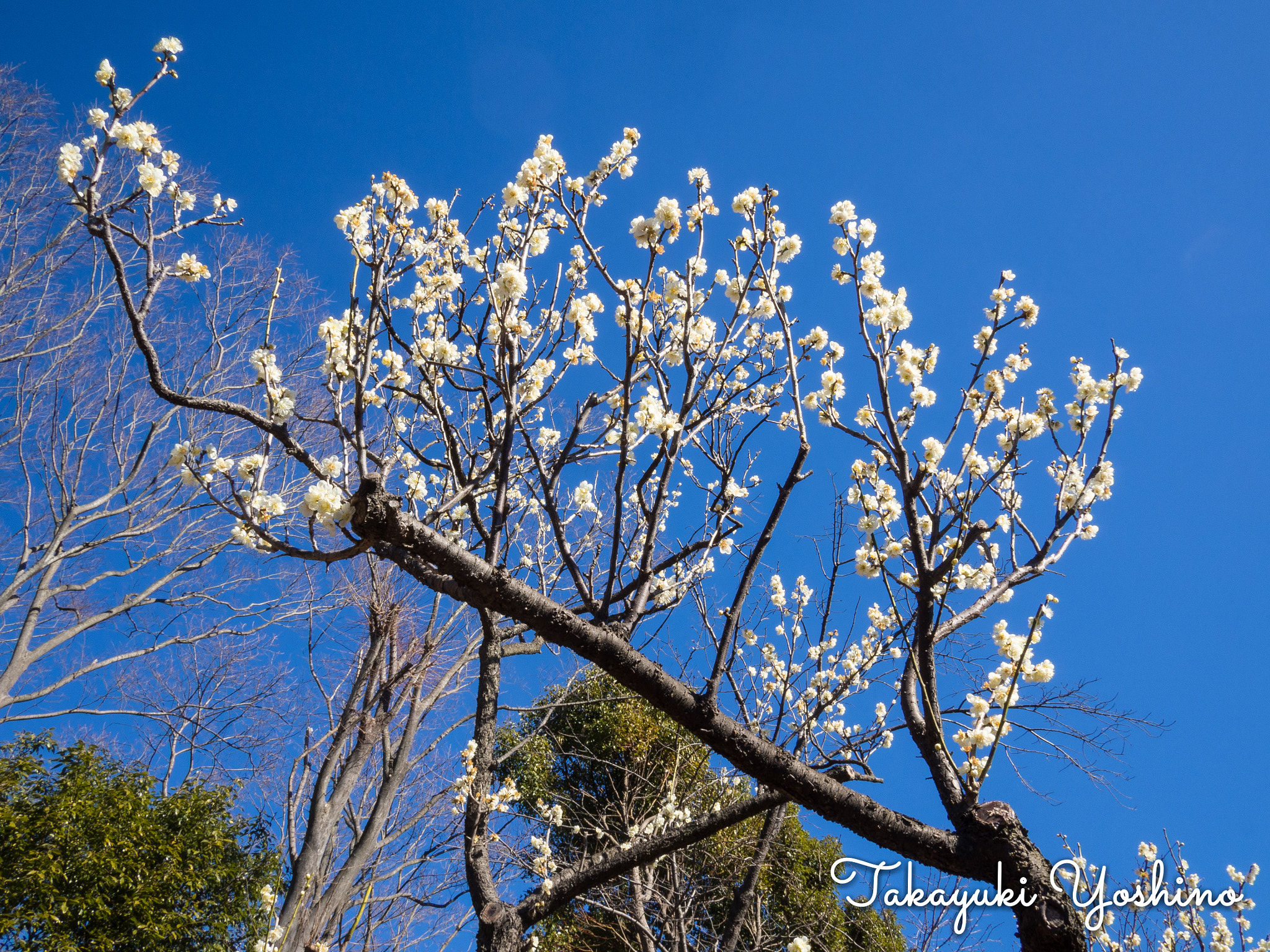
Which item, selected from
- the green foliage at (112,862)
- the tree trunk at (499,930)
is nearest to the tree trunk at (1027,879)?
the tree trunk at (499,930)

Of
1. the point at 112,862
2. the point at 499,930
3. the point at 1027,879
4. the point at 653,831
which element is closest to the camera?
the point at 1027,879

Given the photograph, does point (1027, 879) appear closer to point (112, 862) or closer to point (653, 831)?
point (653, 831)

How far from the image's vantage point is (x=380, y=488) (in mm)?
1864

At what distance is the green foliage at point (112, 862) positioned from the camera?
14.9 ft

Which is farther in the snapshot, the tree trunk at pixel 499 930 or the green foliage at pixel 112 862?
the green foliage at pixel 112 862

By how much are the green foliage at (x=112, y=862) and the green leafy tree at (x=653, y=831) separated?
8.64 feet

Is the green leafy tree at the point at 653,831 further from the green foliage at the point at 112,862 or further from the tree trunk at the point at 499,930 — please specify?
the green foliage at the point at 112,862

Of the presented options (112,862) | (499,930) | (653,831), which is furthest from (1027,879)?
(112,862)

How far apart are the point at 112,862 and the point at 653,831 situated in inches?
156

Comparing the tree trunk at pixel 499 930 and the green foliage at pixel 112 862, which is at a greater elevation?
the green foliage at pixel 112 862

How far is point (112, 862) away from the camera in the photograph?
4801 mm

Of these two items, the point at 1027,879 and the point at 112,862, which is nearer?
the point at 1027,879

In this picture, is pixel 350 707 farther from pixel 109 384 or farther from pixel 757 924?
pixel 109 384

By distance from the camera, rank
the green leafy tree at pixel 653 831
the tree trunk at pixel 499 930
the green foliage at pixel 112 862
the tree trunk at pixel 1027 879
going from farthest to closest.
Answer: the green leafy tree at pixel 653 831
the green foliage at pixel 112 862
the tree trunk at pixel 499 930
the tree trunk at pixel 1027 879
